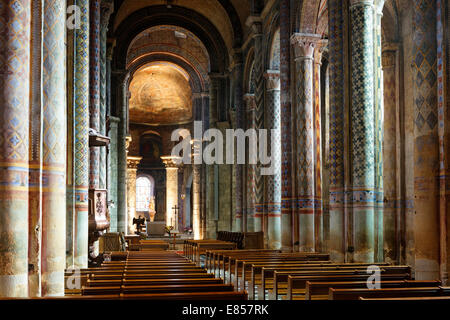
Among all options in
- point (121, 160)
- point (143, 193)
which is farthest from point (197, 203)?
point (143, 193)

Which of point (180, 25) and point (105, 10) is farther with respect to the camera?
point (180, 25)

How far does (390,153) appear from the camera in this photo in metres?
17.2

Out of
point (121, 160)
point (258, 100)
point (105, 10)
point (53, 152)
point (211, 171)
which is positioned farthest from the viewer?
point (211, 171)

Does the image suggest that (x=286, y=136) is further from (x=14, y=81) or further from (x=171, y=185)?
(x=171, y=185)

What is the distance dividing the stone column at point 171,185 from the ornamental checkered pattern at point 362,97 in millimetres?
29453

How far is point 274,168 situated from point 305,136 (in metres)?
4.17

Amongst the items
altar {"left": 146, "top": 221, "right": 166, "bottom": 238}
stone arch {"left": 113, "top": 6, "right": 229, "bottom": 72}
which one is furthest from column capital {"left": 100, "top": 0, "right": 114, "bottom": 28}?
altar {"left": 146, "top": 221, "right": 166, "bottom": 238}

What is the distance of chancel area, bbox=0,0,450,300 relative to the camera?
6051 millimetres

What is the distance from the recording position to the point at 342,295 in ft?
17.7

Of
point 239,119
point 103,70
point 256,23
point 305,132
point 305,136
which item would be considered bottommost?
point 305,136

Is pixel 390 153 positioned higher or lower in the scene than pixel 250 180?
higher

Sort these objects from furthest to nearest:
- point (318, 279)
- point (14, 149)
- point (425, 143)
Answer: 1. point (425, 143)
2. point (318, 279)
3. point (14, 149)

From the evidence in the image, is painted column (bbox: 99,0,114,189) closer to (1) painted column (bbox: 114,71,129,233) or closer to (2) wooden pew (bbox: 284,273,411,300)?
(1) painted column (bbox: 114,71,129,233)

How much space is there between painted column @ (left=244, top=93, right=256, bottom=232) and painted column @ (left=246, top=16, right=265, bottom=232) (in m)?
0.70
